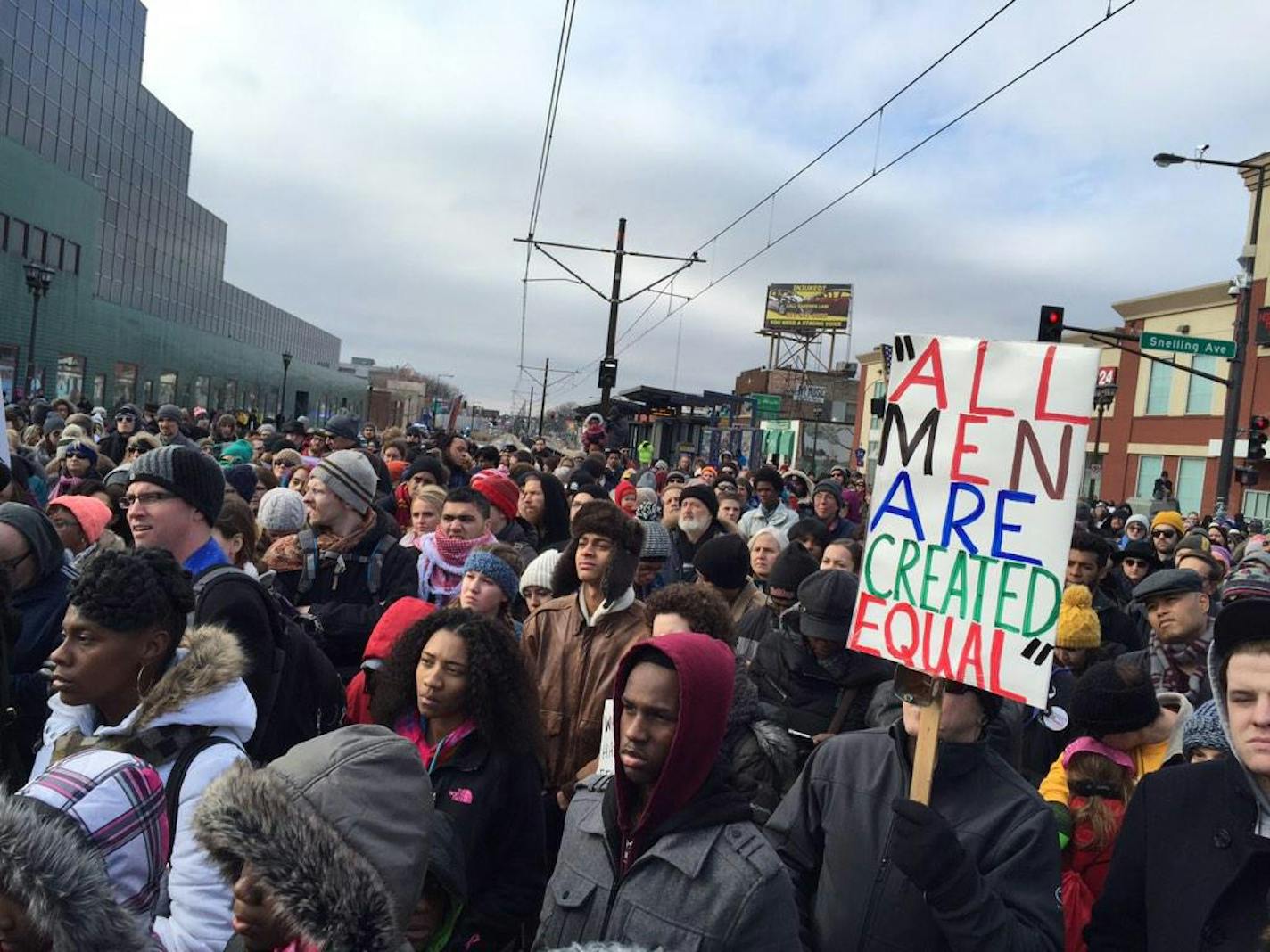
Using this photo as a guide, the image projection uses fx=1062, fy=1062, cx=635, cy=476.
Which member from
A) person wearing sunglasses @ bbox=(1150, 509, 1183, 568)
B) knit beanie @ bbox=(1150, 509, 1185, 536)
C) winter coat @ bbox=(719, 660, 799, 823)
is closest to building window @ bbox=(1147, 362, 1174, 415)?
knit beanie @ bbox=(1150, 509, 1185, 536)

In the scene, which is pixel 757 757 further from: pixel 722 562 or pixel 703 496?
pixel 703 496

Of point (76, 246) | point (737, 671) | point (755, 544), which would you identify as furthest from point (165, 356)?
point (737, 671)

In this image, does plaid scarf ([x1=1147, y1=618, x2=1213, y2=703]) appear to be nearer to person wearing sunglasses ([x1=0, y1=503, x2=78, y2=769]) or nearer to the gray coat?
the gray coat

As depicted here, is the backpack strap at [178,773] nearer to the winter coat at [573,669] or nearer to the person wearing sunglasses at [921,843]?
the person wearing sunglasses at [921,843]

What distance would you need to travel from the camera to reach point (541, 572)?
5664 millimetres

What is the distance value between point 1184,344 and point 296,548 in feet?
48.8

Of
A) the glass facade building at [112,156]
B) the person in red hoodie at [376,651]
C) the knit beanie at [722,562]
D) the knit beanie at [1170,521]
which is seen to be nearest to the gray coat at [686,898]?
the person in red hoodie at [376,651]

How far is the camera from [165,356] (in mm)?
46562

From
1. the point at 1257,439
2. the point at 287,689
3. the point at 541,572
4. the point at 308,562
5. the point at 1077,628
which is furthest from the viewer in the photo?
the point at 1257,439

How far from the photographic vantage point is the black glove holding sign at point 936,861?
2.37 metres

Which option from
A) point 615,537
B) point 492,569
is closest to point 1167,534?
point 615,537

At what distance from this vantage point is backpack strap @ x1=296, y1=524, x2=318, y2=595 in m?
5.12

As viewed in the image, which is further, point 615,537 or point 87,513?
point 87,513

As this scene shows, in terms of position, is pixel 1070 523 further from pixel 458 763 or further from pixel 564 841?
pixel 458 763
